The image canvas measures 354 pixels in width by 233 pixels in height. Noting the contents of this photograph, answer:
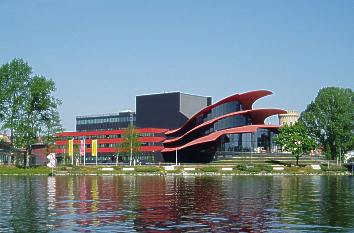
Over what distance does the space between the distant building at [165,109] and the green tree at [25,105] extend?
78747 millimetres

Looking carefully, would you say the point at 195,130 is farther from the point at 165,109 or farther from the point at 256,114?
the point at 165,109

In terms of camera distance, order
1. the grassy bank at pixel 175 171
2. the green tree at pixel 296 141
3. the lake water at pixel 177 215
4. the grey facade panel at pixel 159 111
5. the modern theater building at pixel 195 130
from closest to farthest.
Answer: the lake water at pixel 177 215, the grassy bank at pixel 175 171, the green tree at pixel 296 141, the modern theater building at pixel 195 130, the grey facade panel at pixel 159 111

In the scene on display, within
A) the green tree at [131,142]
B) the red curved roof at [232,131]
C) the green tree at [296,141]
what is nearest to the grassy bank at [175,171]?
the green tree at [296,141]

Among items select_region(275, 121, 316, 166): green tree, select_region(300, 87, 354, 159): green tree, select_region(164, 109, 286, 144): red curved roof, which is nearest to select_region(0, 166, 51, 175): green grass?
select_region(275, 121, 316, 166): green tree

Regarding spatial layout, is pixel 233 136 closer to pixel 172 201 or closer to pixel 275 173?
pixel 275 173

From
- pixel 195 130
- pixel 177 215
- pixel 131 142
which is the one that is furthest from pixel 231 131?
pixel 177 215

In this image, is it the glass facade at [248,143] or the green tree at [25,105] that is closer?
the green tree at [25,105]

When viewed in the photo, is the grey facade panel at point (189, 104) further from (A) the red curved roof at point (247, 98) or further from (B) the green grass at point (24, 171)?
(B) the green grass at point (24, 171)

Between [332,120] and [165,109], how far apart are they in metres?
69.2

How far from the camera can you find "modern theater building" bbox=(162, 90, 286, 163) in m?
145

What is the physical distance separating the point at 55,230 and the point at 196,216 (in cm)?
775

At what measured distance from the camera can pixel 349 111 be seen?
5330 inches

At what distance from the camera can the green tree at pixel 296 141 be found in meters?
120

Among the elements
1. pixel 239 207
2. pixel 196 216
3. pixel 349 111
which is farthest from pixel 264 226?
pixel 349 111
